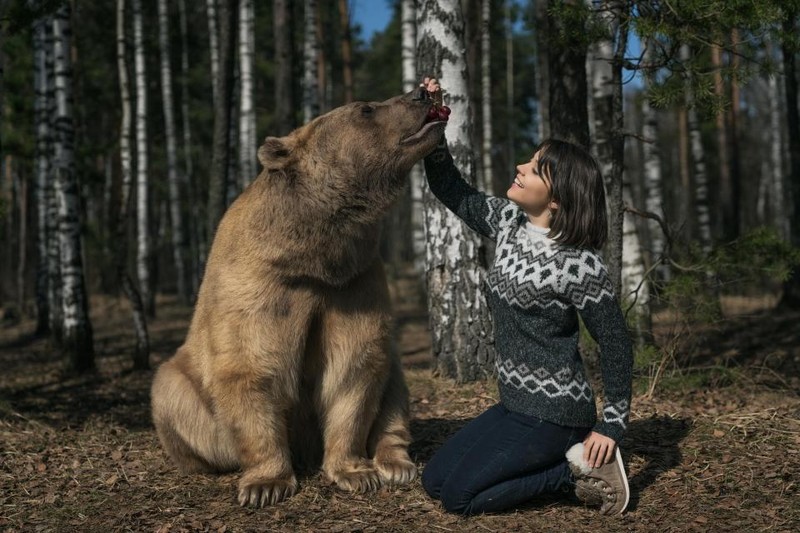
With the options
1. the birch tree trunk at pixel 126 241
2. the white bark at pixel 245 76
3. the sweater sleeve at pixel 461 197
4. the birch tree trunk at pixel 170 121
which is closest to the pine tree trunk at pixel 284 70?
the white bark at pixel 245 76

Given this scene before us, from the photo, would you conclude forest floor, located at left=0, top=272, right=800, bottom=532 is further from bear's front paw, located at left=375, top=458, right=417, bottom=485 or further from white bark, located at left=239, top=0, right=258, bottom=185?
white bark, located at left=239, top=0, right=258, bottom=185

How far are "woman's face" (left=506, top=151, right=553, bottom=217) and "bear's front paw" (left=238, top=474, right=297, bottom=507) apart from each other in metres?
1.85

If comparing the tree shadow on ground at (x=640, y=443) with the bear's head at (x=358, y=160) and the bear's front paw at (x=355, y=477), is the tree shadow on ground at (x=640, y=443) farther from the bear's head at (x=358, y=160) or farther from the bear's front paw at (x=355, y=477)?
the bear's head at (x=358, y=160)

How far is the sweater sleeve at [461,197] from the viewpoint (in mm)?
4125

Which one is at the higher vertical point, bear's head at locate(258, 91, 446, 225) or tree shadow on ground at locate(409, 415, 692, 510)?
bear's head at locate(258, 91, 446, 225)

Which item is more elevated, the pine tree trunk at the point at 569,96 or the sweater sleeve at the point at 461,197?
the pine tree trunk at the point at 569,96

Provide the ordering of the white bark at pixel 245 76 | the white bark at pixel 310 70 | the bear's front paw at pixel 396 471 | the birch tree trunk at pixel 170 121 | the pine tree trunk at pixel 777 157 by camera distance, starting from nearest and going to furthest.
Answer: the bear's front paw at pixel 396 471 < the white bark at pixel 245 76 < the white bark at pixel 310 70 < the birch tree trunk at pixel 170 121 < the pine tree trunk at pixel 777 157

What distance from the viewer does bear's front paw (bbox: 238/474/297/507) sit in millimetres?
3943

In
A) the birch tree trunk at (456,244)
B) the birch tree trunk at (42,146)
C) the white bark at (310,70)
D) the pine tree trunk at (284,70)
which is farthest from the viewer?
the white bark at (310,70)

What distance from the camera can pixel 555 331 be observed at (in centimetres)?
364

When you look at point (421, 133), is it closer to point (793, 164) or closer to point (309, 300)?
point (309, 300)

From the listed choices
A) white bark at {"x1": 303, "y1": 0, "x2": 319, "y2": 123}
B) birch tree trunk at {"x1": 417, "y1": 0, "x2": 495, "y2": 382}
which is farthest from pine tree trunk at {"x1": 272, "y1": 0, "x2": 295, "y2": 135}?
birch tree trunk at {"x1": 417, "y1": 0, "x2": 495, "y2": 382}

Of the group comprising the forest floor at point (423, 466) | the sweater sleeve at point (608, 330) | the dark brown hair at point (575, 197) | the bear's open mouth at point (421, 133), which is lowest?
the forest floor at point (423, 466)

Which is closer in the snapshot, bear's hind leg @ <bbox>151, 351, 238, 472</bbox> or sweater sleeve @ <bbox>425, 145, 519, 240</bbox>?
sweater sleeve @ <bbox>425, 145, 519, 240</bbox>
